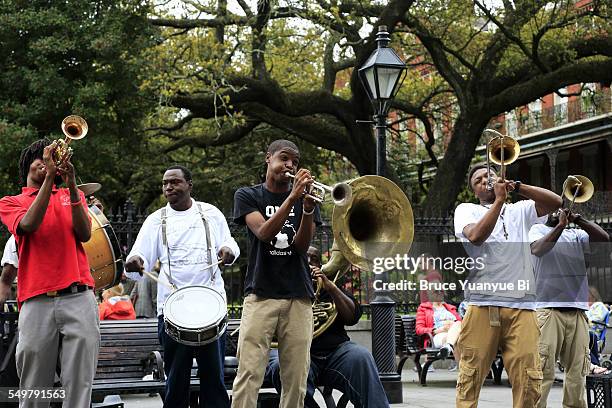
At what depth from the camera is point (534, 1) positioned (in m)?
19.4

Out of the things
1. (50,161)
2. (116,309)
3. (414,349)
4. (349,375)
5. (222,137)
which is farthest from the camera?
(222,137)

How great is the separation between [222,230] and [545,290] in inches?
104

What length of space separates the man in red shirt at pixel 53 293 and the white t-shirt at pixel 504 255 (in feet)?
8.45

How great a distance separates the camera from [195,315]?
6.74 meters

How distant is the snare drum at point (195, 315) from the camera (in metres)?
6.69

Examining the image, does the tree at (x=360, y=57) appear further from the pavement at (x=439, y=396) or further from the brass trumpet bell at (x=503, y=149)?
the brass trumpet bell at (x=503, y=149)

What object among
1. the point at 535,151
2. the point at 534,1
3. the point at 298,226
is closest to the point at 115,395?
the point at 298,226

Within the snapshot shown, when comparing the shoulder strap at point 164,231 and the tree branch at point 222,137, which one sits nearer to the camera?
the shoulder strap at point 164,231

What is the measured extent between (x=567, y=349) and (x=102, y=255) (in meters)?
3.72

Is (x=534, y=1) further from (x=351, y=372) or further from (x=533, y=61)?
(x=351, y=372)

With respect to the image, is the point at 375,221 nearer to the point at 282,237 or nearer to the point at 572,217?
the point at 282,237

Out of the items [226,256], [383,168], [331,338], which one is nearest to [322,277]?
[331,338]

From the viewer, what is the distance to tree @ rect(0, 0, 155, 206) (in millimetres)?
19609

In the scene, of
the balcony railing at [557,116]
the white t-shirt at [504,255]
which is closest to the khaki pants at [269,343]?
the white t-shirt at [504,255]
